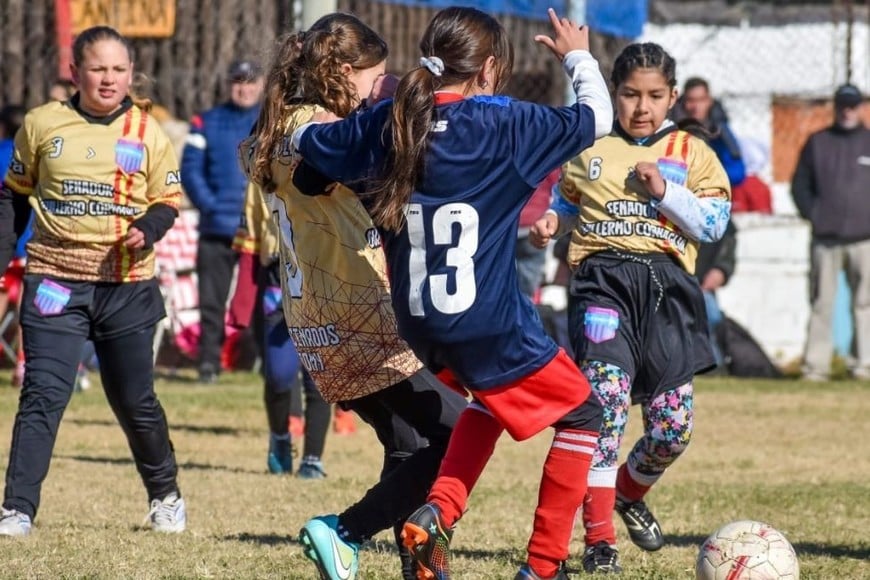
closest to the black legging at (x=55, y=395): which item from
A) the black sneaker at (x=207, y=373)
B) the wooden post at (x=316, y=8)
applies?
the wooden post at (x=316, y=8)

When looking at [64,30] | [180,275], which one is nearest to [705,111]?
[180,275]

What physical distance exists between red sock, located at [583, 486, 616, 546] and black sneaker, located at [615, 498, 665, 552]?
0.36 m

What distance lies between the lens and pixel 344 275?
195 inches

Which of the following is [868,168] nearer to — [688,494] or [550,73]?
[550,73]

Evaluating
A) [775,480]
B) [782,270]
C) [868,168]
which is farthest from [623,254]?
[782,270]

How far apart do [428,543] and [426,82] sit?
4.15 ft

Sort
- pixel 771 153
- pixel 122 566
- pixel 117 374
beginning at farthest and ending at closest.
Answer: pixel 771 153 < pixel 117 374 < pixel 122 566

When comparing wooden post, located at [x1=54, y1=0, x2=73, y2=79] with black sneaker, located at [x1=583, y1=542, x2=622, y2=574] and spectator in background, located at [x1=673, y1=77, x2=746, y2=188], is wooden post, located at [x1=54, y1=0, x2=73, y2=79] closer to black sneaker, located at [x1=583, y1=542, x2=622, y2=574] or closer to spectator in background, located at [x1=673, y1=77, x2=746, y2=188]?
spectator in background, located at [x1=673, y1=77, x2=746, y2=188]

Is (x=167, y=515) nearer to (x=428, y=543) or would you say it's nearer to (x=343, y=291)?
(x=343, y=291)

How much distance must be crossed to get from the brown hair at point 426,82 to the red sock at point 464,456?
0.64m

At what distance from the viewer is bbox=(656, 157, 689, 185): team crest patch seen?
5.90m

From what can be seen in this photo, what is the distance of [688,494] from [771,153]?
1421cm

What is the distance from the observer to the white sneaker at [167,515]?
6488mm

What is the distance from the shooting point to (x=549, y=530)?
15.4ft
